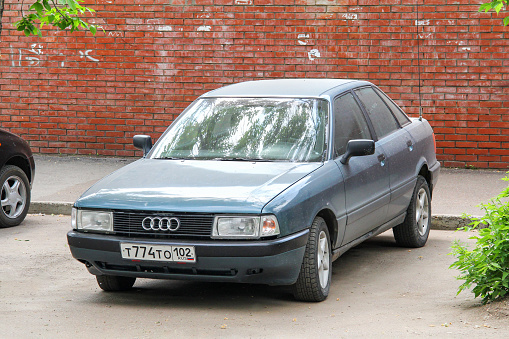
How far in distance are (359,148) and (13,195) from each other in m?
4.38

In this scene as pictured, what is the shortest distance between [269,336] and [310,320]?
462mm

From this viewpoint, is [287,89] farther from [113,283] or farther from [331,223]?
[113,283]

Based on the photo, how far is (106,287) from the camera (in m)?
6.40

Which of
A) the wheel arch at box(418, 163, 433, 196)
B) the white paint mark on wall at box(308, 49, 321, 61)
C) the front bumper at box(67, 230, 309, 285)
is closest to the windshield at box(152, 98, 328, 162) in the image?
the front bumper at box(67, 230, 309, 285)

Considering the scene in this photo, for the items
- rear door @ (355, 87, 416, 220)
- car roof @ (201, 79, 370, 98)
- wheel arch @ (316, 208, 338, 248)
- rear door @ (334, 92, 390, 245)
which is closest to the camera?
wheel arch @ (316, 208, 338, 248)

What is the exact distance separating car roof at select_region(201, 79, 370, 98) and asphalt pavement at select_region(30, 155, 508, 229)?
2191 mm

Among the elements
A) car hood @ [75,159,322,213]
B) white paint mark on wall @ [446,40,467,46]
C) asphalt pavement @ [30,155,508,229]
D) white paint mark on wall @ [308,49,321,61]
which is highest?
white paint mark on wall @ [446,40,467,46]

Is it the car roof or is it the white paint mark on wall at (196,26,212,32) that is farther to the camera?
the white paint mark on wall at (196,26,212,32)

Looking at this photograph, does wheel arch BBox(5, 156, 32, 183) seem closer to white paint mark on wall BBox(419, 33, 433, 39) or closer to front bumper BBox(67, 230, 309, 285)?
front bumper BBox(67, 230, 309, 285)

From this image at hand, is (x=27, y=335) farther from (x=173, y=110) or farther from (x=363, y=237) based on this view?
(x=173, y=110)

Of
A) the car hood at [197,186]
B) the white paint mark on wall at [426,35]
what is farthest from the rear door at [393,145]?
the white paint mark on wall at [426,35]

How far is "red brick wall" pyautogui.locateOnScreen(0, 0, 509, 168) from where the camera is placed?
12492 millimetres

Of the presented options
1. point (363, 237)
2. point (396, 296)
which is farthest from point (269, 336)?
point (363, 237)

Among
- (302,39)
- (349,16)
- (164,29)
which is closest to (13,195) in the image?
(164,29)
